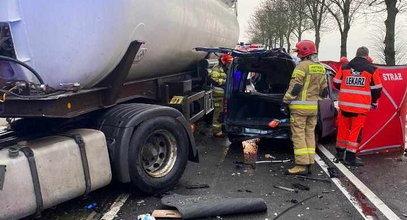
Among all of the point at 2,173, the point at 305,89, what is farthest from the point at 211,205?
the point at 305,89

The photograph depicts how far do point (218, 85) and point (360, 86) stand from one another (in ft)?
10.2

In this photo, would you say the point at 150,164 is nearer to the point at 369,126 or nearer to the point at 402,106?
the point at 369,126

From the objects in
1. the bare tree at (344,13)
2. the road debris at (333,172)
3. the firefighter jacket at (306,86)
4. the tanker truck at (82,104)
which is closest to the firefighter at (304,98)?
the firefighter jacket at (306,86)

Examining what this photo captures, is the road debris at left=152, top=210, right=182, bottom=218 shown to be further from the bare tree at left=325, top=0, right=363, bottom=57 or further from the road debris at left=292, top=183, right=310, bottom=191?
the bare tree at left=325, top=0, right=363, bottom=57

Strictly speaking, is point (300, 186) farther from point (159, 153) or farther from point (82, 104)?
point (82, 104)

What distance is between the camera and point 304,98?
6.25m

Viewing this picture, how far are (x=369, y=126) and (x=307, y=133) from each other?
1.37 meters

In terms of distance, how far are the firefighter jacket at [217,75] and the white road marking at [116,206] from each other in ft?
13.3

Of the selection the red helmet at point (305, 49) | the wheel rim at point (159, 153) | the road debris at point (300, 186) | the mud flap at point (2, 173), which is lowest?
the road debris at point (300, 186)

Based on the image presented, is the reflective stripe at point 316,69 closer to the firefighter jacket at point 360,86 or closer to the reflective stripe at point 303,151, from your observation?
the firefighter jacket at point 360,86

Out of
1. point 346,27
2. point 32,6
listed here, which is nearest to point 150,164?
point 32,6

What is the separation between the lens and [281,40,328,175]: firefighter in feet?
20.3

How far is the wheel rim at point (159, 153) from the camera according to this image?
528 cm

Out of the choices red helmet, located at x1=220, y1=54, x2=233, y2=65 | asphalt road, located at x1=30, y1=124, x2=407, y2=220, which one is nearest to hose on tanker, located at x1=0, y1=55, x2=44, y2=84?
asphalt road, located at x1=30, y1=124, x2=407, y2=220
